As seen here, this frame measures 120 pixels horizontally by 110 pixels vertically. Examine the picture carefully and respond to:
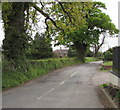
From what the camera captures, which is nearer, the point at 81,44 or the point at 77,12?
the point at 77,12

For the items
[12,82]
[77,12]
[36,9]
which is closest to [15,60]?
[12,82]

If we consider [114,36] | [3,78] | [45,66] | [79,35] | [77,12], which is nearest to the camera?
[3,78]

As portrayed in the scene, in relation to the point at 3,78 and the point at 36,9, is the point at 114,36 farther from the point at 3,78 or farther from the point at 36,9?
the point at 3,78

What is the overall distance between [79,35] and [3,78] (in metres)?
33.1

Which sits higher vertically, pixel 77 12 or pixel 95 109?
pixel 77 12

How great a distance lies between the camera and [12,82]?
13812mm

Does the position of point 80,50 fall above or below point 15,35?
below

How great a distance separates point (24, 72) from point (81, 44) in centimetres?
3440

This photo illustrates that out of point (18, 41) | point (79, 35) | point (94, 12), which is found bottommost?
point (18, 41)

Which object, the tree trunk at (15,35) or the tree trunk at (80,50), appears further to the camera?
the tree trunk at (80,50)

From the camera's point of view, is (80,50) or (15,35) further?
(80,50)

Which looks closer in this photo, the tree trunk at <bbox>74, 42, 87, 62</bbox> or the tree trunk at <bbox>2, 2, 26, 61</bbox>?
the tree trunk at <bbox>2, 2, 26, 61</bbox>

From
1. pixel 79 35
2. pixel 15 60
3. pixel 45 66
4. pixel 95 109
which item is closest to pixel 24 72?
pixel 15 60

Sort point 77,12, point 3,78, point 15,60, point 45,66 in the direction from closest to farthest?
point 3,78 < point 15,60 < point 77,12 < point 45,66
